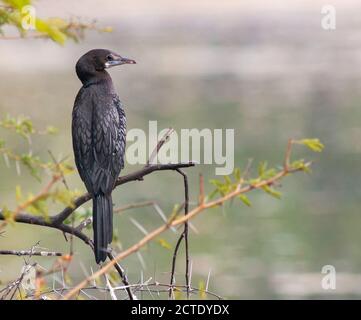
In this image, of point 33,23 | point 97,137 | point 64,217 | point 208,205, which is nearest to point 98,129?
point 97,137

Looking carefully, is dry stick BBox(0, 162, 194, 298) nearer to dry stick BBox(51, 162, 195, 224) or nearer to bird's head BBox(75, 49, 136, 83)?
dry stick BBox(51, 162, 195, 224)

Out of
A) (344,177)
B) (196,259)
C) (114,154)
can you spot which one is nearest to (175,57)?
(344,177)

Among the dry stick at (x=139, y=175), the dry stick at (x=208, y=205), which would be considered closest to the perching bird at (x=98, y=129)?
the dry stick at (x=139, y=175)

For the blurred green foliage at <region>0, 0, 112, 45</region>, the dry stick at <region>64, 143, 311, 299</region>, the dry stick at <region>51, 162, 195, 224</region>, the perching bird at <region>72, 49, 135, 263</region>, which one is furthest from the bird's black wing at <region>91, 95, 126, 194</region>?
the dry stick at <region>64, 143, 311, 299</region>

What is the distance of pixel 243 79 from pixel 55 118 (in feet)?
22.7

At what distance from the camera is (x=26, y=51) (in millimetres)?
26406

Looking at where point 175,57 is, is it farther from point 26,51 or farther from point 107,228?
point 107,228

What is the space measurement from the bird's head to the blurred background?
1.02 feet

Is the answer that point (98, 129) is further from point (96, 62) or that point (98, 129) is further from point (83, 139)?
point (96, 62)

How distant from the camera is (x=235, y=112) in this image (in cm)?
2022

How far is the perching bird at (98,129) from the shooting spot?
445cm

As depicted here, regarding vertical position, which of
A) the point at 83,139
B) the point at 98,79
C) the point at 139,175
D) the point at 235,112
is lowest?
the point at 139,175

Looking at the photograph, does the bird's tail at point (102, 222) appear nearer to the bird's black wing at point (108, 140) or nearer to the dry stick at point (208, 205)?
the bird's black wing at point (108, 140)

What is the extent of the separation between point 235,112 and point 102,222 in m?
16.3
